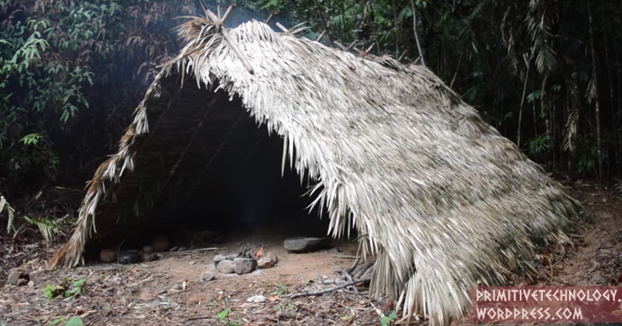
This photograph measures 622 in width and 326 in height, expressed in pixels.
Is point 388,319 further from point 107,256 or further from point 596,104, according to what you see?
point 596,104

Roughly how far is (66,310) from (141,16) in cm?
367

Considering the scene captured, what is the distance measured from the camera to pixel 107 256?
426cm

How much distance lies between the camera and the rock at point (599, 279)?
127 inches

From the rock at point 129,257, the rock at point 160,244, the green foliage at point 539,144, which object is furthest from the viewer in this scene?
the green foliage at point 539,144

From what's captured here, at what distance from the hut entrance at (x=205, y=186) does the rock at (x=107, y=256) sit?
103mm

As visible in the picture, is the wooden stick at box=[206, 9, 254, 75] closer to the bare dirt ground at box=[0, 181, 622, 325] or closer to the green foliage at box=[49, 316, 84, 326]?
the bare dirt ground at box=[0, 181, 622, 325]

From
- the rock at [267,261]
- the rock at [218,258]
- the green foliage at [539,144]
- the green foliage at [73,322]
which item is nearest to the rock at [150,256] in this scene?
the rock at [218,258]

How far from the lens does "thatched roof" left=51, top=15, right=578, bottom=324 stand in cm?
272

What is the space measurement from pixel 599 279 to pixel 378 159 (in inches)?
66.6

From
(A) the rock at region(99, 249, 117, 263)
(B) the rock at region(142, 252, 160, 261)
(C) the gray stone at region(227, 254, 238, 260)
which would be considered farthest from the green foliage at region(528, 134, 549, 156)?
(A) the rock at region(99, 249, 117, 263)

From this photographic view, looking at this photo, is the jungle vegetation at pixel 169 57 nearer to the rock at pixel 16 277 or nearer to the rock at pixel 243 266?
the rock at pixel 16 277

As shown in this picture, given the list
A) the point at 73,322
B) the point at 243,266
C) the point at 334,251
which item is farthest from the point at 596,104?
the point at 73,322

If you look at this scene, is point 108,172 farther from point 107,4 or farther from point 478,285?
point 478,285

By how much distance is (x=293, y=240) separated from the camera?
14.5 ft
